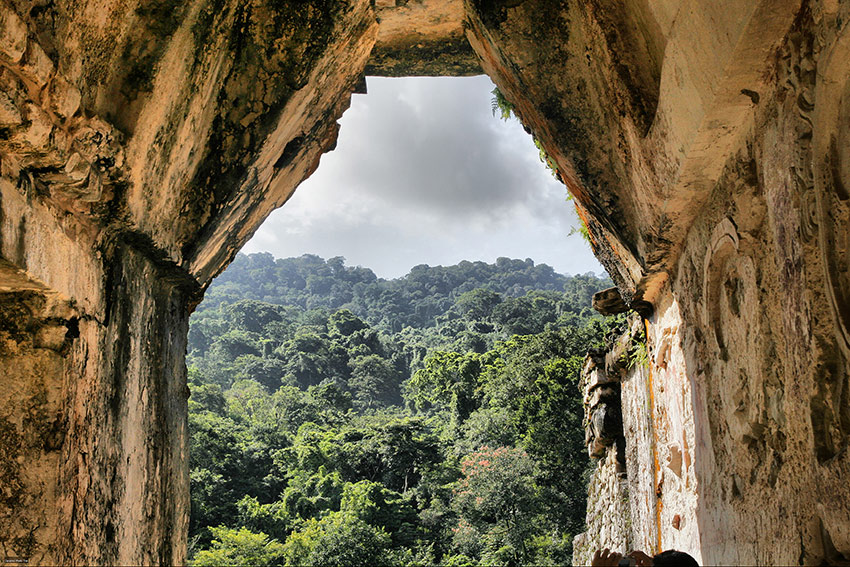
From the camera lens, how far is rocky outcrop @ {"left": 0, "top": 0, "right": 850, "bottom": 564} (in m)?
1.81

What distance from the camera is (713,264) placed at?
267 centimetres

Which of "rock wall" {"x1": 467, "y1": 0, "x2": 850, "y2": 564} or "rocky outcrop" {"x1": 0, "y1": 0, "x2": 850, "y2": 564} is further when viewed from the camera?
"rocky outcrop" {"x1": 0, "y1": 0, "x2": 850, "y2": 564}

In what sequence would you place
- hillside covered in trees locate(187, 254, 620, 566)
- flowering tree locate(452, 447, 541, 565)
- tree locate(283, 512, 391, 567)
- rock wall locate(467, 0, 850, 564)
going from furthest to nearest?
1. hillside covered in trees locate(187, 254, 620, 566)
2. flowering tree locate(452, 447, 541, 565)
3. tree locate(283, 512, 391, 567)
4. rock wall locate(467, 0, 850, 564)

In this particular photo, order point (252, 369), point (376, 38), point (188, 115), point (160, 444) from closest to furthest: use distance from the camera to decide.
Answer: point (188, 115) → point (160, 444) → point (376, 38) → point (252, 369)

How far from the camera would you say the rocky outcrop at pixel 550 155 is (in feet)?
5.95

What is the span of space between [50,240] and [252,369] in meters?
36.6

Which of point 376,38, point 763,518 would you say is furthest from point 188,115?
point 763,518

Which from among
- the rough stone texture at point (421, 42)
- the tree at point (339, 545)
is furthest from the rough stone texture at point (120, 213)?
the tree at point (339, 545)

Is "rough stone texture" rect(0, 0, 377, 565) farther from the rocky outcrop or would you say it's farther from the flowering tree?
the flowering tree

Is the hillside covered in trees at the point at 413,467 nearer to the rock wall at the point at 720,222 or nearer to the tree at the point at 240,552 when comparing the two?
the tree at the point at 240,552

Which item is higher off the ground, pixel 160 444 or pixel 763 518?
pixel 160 444

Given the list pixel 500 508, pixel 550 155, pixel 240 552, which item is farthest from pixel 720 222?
pixel 500 508

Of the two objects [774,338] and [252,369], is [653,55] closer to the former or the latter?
[774,338]

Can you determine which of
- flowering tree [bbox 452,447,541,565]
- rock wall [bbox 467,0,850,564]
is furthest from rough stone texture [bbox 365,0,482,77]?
flowering tree [bbox 452,447,541,565]
